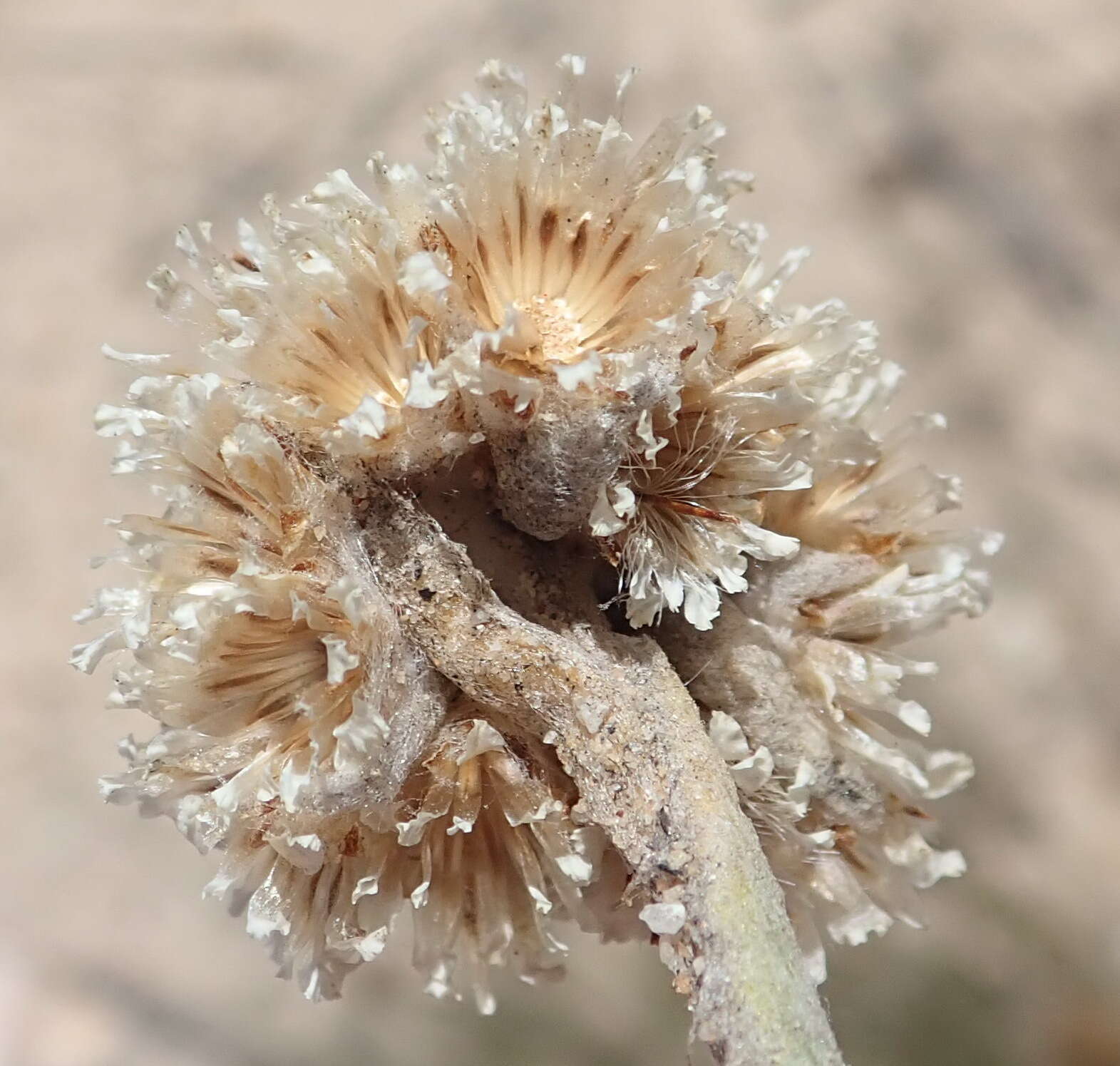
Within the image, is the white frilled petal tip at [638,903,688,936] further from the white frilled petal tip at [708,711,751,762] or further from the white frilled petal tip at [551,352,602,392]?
the white frilled petal tip at [551,352,602,392]

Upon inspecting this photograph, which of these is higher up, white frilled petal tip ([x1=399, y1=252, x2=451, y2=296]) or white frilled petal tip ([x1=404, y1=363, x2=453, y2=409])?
white frilled petal tip ([x1=399, y1=252, x2=451, y2=296])

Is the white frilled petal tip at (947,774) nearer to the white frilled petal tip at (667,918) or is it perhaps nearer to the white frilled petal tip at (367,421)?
the white frilled petal tip at (667,918)

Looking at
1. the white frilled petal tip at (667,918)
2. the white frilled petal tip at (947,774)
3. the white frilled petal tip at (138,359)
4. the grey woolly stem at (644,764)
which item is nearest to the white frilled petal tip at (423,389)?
the grey woolly stem at (644,764)

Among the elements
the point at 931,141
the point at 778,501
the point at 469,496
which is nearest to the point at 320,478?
the point at 469,496

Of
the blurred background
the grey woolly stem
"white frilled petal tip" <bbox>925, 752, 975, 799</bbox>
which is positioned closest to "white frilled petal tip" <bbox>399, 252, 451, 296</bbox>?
the grey woolly stem

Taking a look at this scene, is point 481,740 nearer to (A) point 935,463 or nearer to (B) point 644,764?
(B) point 644,764

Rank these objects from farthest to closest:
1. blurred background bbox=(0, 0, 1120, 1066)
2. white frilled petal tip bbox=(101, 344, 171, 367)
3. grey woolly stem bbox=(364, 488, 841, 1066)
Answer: blurred background bbox=(0, 0, 1120, 1066), white frilled petal tip bbox=(101, 344, 171, 367), grey woolly stem bbox=(364, 488, 841, 1066)

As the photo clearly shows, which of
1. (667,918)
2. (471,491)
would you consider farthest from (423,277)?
(667,918)

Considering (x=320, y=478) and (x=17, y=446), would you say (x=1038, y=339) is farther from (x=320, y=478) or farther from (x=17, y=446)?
(x=17, y=446)
